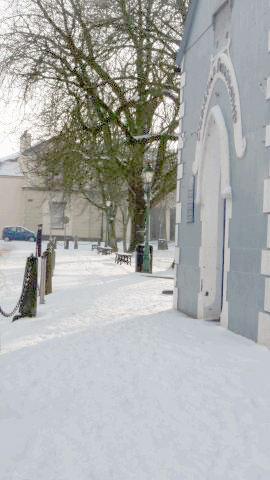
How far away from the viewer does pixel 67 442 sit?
352 cm

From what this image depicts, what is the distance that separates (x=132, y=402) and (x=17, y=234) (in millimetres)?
44345

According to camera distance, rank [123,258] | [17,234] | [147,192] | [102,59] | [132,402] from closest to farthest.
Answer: [132,402] → [102,59] → [147,192] → [123,258] → [17,234]

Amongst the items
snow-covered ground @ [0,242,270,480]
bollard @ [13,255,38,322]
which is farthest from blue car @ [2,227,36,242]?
snow-covered ground @ [0,242,270,480]

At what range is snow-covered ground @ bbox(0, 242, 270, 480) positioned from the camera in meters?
3.20

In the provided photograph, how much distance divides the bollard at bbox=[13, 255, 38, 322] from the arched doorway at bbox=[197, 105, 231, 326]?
2.62 m

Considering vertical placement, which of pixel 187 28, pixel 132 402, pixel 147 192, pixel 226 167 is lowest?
pixel 132 402

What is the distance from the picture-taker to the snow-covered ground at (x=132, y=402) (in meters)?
3.20

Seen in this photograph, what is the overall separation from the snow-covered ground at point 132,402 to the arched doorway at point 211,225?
23.5 inches

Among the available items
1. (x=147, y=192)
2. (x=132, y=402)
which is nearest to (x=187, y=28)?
(x=132, y=402)

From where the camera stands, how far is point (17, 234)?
4747 cm

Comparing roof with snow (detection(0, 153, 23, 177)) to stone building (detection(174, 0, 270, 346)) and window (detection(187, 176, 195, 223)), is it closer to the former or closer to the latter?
stone building (detection(174, 0, 270, 346))

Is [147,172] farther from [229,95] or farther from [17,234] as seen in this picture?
[17,234]

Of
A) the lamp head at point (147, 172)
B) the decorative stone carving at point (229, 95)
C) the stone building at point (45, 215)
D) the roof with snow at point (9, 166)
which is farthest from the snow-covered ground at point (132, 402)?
the roof with snow at point (9, 166)

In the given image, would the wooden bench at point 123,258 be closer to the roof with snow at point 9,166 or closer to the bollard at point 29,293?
the bollard at point 29,293
